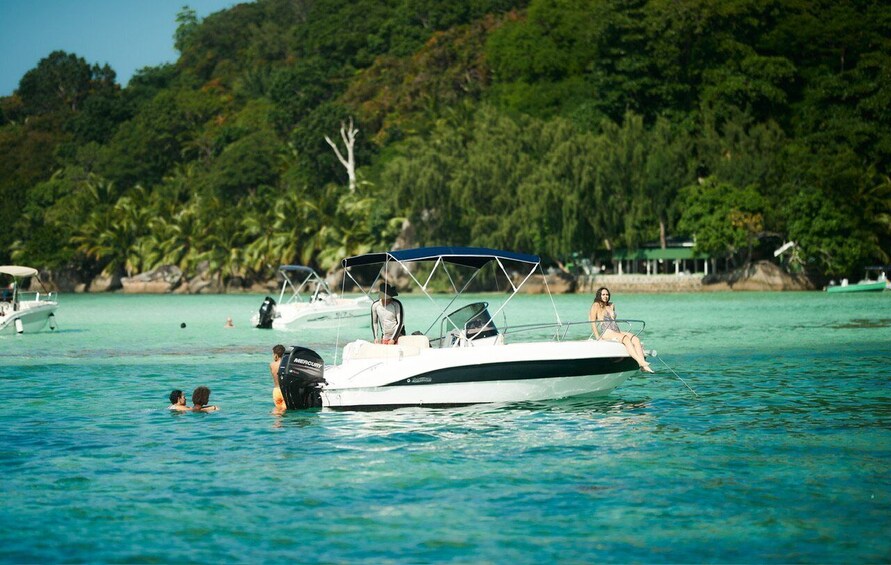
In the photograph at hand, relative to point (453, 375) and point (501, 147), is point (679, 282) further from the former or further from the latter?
point (453, 375)

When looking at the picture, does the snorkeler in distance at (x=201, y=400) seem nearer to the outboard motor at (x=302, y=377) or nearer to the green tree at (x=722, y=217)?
the outboard motor at (x=302, y=377)

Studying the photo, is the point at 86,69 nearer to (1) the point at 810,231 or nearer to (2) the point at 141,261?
(2) the point at 141,261

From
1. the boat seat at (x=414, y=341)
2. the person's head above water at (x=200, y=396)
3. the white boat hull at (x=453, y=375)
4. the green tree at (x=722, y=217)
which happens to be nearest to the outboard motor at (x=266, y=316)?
the person's head above water at (x=200, y=396)

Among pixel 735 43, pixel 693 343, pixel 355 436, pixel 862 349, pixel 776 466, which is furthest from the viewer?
pixel 735 43

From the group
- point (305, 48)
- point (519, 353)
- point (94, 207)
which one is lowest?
point (519, 353)

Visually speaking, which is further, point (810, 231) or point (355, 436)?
point (810, 231)

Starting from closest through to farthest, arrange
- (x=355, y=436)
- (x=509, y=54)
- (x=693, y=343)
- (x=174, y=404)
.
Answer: (x=355, y=436)
(x=174, y=404)
(x=693, y=343)
(x=509, y=54)

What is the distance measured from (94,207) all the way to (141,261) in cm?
1103

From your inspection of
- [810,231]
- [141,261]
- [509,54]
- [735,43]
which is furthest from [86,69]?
[810,231]

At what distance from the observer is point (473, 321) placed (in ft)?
59.8

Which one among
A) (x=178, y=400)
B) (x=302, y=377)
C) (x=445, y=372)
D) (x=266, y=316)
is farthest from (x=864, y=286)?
(x=178, y=400)

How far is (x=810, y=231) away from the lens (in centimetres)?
7112

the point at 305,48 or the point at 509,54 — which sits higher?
the point at 305,48

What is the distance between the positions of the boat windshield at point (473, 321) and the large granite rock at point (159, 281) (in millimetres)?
88315
